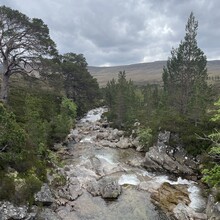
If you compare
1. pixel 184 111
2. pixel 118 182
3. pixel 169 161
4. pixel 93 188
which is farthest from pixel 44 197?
pixel 184 111

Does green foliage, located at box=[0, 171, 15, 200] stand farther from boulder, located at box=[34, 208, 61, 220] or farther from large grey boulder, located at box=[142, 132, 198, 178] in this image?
large grey boulder, located at box=[142, 132, 198, 178]

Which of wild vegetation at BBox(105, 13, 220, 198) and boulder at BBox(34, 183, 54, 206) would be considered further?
wild vegetation at BBox(105, 13, 220, 198)

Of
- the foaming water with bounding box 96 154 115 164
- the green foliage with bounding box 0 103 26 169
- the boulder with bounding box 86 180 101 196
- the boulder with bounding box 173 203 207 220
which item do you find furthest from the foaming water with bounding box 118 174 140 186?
the green foliage with bounding box 0 103 26 169

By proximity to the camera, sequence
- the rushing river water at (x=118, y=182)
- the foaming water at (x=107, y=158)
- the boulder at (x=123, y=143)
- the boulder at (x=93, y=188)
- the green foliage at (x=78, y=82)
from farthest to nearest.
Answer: the green foliage at (x=78, y=82) → the boulder at (x=123, y=143) → the foaming water at (x=107, y=158) → the boulder at (x=93, y=188) → the rushing river water at (x=118, y=182)

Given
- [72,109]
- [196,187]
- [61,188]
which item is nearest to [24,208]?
[61,188]

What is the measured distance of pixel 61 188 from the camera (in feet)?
81.4

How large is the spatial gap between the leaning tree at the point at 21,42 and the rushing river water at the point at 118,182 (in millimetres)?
15244

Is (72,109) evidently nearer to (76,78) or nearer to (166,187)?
(76,78)

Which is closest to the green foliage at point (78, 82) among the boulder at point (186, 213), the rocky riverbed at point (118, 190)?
the rocky riverbed at point (118, 190)

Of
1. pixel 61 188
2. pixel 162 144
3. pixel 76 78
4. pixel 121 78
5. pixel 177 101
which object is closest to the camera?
pixel 61 188

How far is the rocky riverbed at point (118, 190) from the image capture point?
843 inches

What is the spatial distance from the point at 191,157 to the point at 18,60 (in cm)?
2864

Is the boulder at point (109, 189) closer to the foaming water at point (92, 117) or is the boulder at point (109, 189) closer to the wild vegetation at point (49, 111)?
the wild vegetation at point (49, 111)

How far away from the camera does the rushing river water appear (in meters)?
22.0
